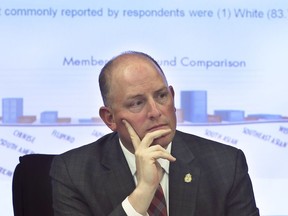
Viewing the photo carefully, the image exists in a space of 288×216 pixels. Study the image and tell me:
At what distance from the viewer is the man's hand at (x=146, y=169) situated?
202 centimetres

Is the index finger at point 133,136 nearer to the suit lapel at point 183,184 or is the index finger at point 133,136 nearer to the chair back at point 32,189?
the suit lapel at point 183,184

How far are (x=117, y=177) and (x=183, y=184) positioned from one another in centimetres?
25

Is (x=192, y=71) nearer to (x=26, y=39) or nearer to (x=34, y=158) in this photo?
(x=26, y=39)

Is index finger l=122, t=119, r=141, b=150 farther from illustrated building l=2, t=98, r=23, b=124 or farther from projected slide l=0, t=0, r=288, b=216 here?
illustrated building l=2, t=98, r=23, b=124

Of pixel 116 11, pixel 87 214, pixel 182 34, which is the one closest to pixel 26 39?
pixel 116 11

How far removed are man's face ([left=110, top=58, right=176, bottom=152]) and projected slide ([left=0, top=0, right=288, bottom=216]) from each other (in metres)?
1.30

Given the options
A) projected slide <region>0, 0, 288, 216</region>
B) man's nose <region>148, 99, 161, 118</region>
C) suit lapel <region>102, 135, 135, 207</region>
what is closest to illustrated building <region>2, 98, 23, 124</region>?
projected slide <region>0, 0, 288, 216</region>

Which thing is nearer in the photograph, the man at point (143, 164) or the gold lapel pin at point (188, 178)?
A: the man at point (143, 164)

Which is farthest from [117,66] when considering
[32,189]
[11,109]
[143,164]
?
[11,109]

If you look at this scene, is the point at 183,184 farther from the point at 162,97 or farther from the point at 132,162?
the point at 162,97

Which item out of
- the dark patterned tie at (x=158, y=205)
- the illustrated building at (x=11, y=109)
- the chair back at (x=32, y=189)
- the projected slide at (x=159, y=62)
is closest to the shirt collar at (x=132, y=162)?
the dark patterned tie at (x=158, y=205)

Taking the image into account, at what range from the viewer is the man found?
2.04 metres

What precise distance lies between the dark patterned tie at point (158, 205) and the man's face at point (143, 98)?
0.21m

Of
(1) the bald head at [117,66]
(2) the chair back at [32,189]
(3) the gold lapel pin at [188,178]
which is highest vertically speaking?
Result: (1) the bald head at [117,66]
